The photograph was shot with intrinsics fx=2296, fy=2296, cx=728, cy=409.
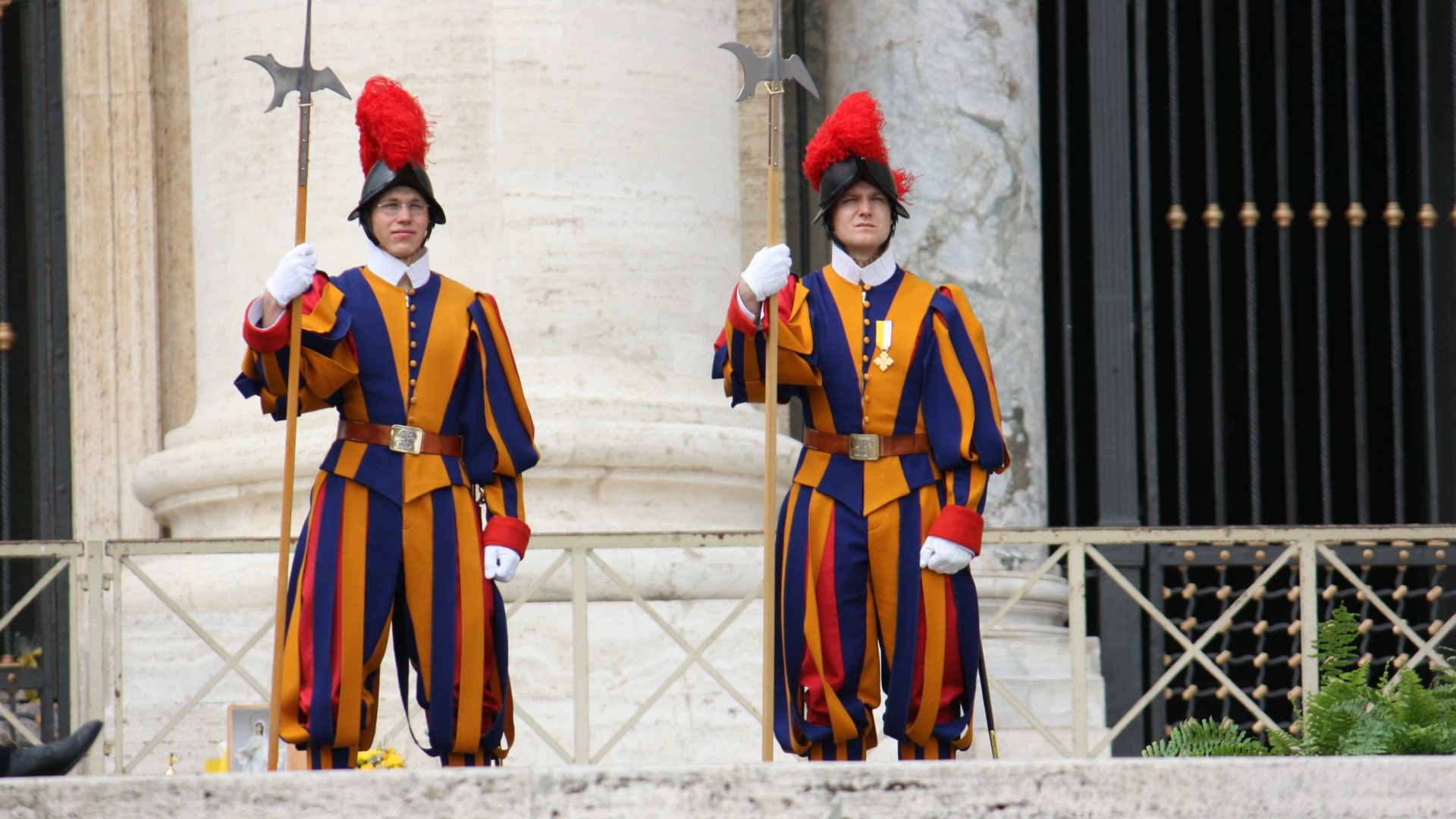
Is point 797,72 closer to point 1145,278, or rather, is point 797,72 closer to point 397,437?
point 397,437

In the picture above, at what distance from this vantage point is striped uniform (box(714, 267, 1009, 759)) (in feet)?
19.3

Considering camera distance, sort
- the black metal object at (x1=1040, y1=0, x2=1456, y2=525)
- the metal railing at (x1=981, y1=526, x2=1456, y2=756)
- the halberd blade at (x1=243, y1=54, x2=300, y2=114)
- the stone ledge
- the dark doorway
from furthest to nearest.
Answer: the dark doorway → the black metal object at (x1=1040, y1=0, x2=1456, y2=525) → the metal railing at (x1=981, y1=526, x2=1456, y2=756) → the halberd blade at (x1=243, y1=54, x2=300, y2=114) → the stone ledge

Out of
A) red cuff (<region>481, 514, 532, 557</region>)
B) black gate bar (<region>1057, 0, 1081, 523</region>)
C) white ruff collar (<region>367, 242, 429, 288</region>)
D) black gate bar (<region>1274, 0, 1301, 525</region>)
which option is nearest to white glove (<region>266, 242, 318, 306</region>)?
white ruff collar (<region>367, 242, 429, 288</region>)

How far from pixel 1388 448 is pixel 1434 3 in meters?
2.87

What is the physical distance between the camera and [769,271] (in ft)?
18.9

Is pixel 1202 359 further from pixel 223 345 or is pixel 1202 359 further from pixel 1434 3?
pixel 223 345

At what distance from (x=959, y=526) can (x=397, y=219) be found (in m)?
1.69

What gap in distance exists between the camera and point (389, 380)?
5965mm

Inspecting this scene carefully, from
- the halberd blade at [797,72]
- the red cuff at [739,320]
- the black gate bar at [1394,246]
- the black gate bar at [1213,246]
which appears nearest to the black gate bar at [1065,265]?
the black gate bar at [1213,246]

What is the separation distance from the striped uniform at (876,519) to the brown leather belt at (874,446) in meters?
0.02

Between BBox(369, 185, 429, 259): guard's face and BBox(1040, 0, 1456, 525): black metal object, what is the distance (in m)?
3.79

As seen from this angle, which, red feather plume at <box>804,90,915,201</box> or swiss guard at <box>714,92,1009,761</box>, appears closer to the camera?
swiss guard at <box>714,92,1009,761</box>

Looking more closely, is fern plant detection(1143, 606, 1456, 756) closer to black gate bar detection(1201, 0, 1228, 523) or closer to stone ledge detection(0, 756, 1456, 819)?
stone ledge detection(0, 756, 1456, 819)

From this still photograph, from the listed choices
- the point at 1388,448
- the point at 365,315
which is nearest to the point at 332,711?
the point at 365,315
